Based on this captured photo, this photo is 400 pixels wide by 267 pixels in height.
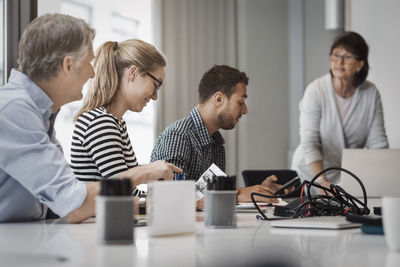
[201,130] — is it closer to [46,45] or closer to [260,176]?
[260,176]

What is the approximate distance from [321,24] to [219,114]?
2.65 m

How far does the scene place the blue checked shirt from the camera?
101 inches

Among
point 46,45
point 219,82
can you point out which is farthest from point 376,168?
point 46,45

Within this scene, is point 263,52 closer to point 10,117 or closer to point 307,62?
point 307,62

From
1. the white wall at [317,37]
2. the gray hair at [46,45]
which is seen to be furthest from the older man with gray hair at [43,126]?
the white wall at [317,37]

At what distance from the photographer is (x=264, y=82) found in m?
5.20

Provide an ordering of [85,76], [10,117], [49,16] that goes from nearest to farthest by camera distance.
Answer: [10,117] < [49,16] < [85,76]

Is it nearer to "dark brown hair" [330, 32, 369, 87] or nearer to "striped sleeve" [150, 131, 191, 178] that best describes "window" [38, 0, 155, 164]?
"striped sleeve" [150, 131, 191, 178]

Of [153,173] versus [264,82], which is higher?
[264,82]

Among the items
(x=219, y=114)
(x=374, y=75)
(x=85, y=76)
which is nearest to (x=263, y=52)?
(x=374, y=75)

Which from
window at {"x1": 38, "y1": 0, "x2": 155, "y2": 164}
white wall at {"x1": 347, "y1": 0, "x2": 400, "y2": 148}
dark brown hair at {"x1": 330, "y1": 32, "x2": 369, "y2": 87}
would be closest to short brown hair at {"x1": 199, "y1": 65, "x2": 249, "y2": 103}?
dark brown hair at {"x1": 330, "y1": 32, "x2": 369, "y2": 87}

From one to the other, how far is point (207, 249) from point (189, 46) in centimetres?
382

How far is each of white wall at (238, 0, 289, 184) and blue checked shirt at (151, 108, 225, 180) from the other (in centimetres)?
224

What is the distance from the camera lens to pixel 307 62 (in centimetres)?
527
